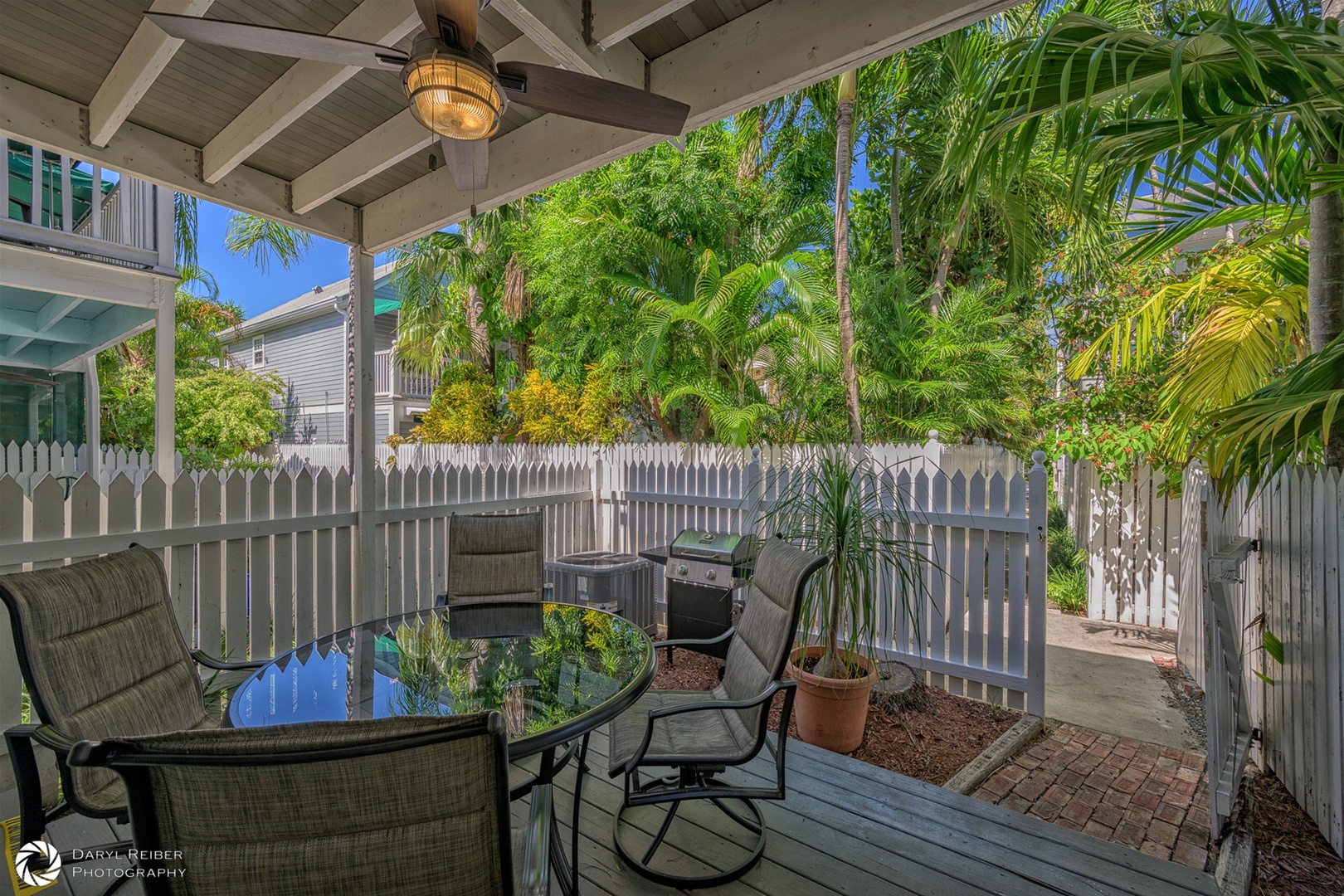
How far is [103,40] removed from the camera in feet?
8.13

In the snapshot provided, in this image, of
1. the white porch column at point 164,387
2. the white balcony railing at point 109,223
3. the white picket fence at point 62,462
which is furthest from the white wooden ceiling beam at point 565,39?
the white picket fence at point 62,462

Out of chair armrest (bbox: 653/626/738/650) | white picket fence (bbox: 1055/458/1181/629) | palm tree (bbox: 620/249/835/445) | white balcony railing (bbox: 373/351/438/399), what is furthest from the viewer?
white balcony railing (bbox: 373/351/438/399)

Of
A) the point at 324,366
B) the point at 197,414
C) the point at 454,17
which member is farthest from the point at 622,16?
the point at 324,366

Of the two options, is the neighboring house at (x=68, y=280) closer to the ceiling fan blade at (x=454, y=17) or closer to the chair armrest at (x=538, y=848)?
the ceiling fan blade at (x=454, y=17)

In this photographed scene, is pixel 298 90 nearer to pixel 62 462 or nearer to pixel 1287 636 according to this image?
pixel 1287 636

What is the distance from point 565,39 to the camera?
7.72ft

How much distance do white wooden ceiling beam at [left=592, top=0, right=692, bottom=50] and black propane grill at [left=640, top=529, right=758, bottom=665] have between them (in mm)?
2892

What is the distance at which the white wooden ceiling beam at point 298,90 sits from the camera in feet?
7.65

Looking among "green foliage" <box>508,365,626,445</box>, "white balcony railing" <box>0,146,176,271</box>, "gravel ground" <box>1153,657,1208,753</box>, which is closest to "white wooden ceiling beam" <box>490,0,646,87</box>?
"gravel ground" <box>1153,657,1208,753</box>

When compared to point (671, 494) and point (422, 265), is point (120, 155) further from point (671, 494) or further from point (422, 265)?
point (422, 265)

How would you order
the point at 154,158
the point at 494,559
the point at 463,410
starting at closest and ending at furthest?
the point at 154,158 → the point at 494,559 → the point at 463,410

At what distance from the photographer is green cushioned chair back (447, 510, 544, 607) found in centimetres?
334

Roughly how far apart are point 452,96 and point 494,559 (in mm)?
2289

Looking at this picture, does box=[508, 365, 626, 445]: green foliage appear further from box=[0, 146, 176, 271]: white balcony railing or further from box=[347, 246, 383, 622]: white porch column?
box=[347, 246, 383, 622]: white porch column
